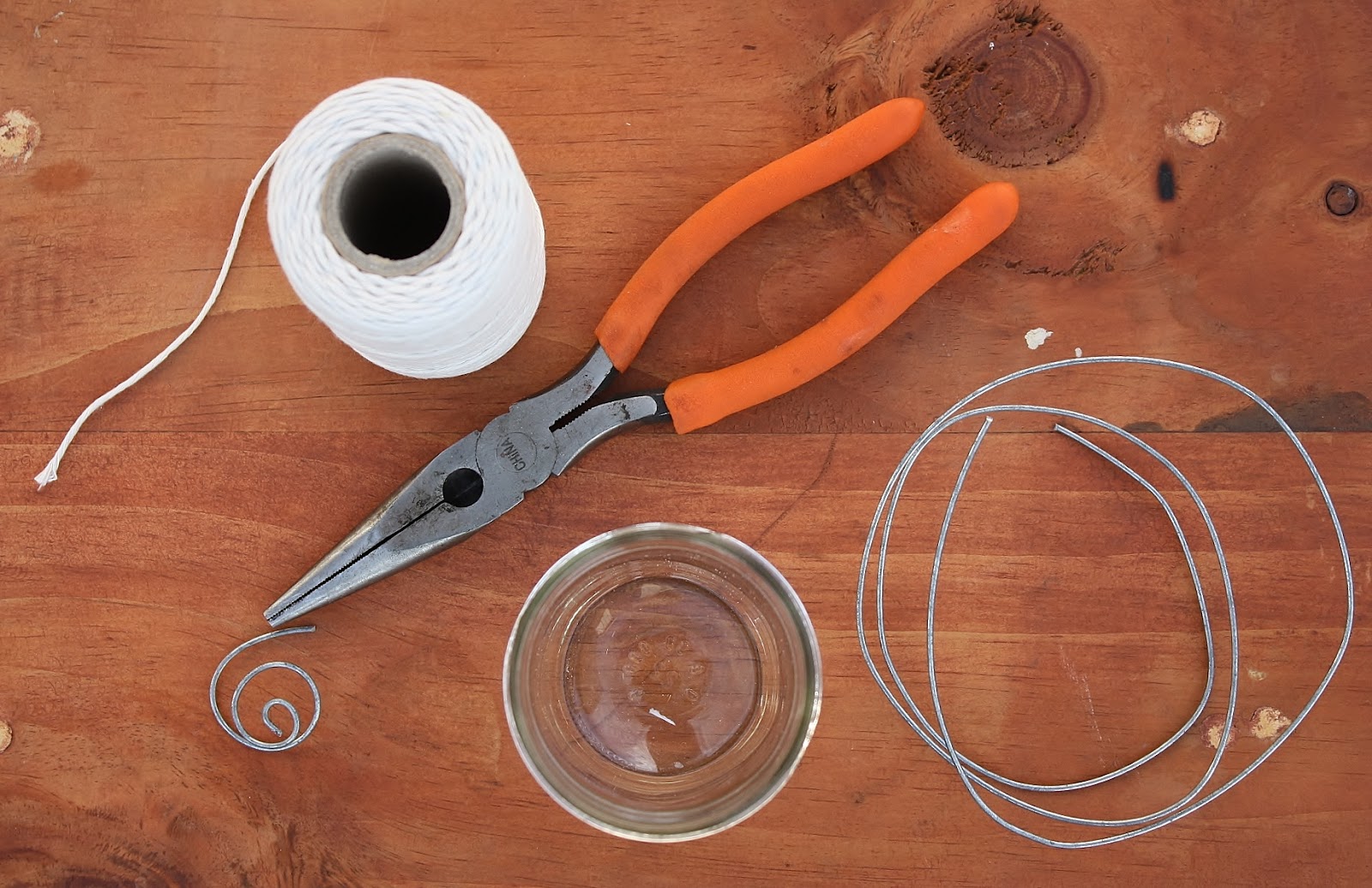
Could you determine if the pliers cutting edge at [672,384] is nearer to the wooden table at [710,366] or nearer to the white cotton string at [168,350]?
the wooden table at [710,366]

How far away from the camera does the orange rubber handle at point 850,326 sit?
2.03 ft

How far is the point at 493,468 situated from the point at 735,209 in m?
0.23

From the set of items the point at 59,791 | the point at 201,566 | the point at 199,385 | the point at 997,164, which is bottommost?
the point at 59,791

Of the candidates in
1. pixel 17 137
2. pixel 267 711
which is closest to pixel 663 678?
pixel 267 711

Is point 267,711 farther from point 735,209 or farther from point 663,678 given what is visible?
point 735,209

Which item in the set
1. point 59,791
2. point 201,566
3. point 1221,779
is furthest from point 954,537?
point 59,791

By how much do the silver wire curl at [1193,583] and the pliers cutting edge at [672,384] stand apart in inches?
4.3

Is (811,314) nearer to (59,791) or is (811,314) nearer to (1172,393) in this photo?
(1172,393)

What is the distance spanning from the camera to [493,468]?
614 mm

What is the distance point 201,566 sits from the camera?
0.67 meters

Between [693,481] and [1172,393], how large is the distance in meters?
0.34

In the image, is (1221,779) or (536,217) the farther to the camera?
(1221,779)

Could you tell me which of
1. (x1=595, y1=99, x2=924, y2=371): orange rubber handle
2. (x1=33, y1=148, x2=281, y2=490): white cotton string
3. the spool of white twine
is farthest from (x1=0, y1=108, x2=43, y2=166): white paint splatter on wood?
(x1=595, y1=99, x2=924, y2=371): orange rubber handle

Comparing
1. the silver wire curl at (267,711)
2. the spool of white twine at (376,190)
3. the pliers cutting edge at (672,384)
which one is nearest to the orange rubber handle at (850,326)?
the pliers cutting edge at (672,384)
